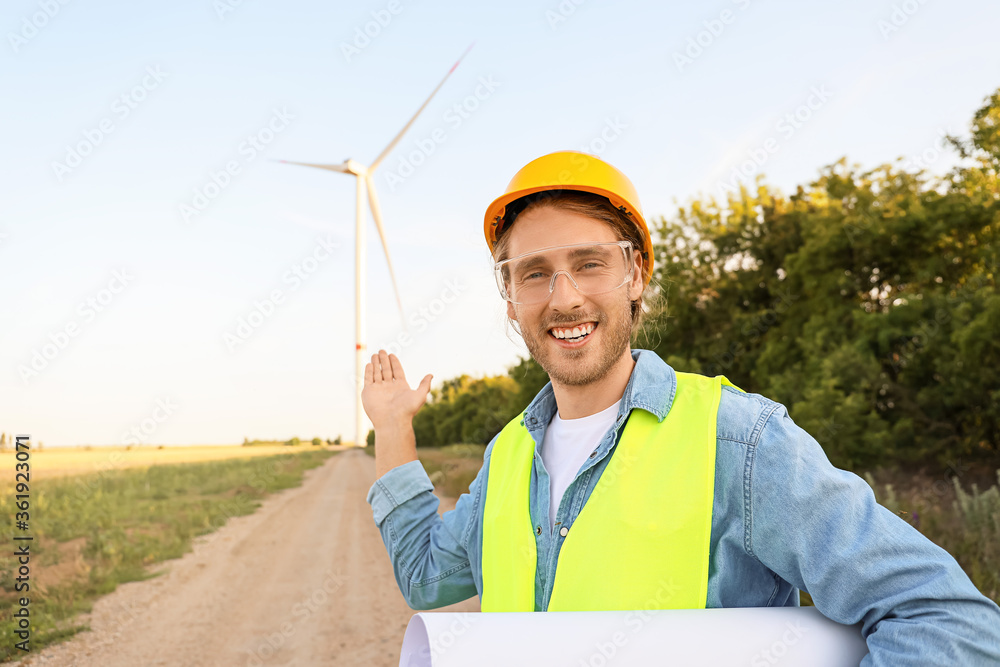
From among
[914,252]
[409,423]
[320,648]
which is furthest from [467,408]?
[409,423]

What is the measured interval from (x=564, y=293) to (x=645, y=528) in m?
0.83

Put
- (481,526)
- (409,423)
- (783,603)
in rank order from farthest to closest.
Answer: (409,423)
(481,526)
(783,603)

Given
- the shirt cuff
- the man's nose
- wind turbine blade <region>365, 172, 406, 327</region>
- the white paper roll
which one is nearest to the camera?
the white paper roll

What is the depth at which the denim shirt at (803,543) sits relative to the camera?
1.54m

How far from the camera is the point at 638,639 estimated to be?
157cm

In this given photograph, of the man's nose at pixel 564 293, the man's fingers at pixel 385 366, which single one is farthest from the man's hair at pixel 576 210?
the man's fingers at pixel 385 366

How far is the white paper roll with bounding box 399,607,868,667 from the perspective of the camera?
1533mm

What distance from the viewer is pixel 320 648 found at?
22.9 feet

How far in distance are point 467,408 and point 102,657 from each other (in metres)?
47.1

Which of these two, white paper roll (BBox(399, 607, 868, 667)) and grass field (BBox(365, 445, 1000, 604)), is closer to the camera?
white paper roll (BBox(399, 607, 868, 667))

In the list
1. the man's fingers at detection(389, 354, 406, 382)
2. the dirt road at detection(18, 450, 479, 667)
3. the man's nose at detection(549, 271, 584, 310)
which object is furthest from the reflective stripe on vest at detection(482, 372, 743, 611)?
the dirt road at detection(18, 450, 479, 667)

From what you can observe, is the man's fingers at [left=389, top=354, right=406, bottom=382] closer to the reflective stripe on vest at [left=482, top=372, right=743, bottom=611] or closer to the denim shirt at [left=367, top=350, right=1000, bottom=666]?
the denim shirt at [left=367, top=350, right=1000, bottom=666]

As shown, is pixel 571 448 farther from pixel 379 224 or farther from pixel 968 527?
pixel 379 224

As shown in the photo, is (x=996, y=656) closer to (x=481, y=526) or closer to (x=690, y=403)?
(x=690, y=403)
